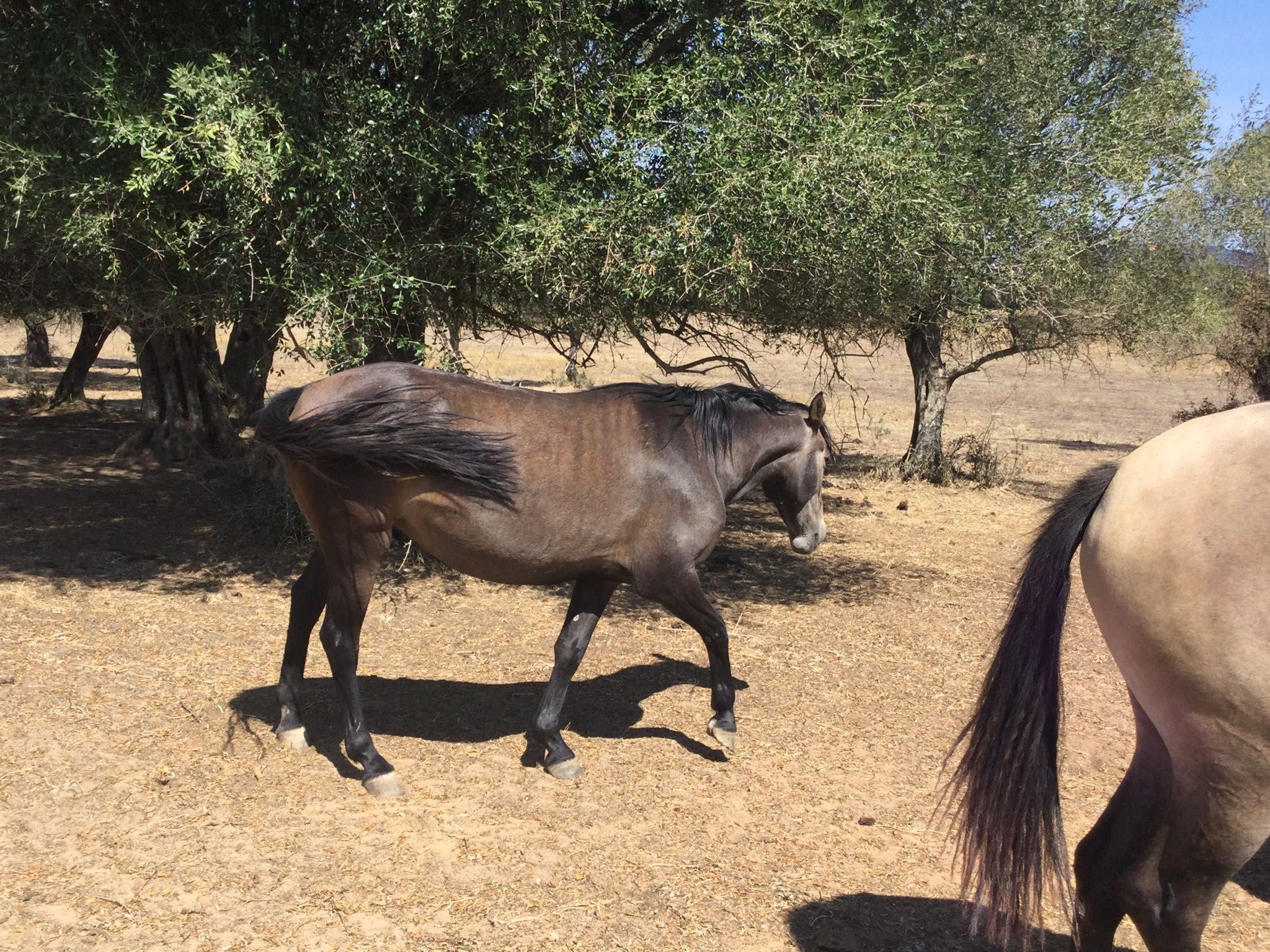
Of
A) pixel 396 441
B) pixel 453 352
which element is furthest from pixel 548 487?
pixel 453 352

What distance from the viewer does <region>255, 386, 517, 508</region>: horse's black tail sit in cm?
427

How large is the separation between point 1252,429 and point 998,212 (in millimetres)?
6564

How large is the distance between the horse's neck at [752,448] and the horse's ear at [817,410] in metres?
0.06

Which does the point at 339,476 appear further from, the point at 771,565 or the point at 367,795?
the point at 771,565

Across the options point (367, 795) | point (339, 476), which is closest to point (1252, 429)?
point (339, 476)

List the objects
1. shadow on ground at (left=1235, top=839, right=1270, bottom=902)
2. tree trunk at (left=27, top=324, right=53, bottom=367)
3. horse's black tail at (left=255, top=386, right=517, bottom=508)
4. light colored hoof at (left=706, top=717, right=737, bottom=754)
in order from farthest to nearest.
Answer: tree trunk at (left=27, top=324, right=53, bottom=367)
light colored hoof at (left=706, top=717, right=737, bottom=754)
horse's black tail at (left=255, top=386, right=517, bottom=508)
shadow on ground at (left=1235, top=839, right=1270, bottom=902)

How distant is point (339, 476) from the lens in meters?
4.38

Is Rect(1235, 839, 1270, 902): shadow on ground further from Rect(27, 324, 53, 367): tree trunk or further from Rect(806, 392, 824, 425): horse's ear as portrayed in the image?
Rect(27, 324, 53, 367): tree trunk

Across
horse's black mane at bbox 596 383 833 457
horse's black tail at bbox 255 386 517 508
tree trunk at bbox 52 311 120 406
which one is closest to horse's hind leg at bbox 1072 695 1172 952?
horse's black mane at bbox 596 383 833 457

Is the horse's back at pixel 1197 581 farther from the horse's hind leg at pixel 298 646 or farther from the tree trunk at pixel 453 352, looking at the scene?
the tree trunk at pixel 453 352

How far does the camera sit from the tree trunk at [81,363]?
1554cm

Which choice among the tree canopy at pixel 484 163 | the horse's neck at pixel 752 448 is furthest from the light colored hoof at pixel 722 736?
the tree canopy at pixel 484 163

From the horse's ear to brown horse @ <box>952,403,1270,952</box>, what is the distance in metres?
2.04

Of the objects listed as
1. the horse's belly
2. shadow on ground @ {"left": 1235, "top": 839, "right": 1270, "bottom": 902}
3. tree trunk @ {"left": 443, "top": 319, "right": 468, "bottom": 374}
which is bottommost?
shadow on ground @ {"left": 1235, "top": 839, "right": 1270, "bottom": 902}
